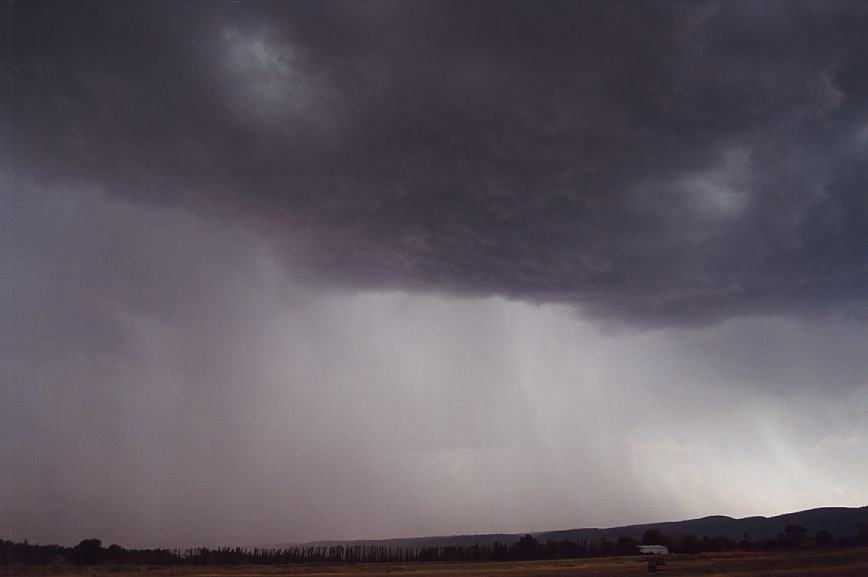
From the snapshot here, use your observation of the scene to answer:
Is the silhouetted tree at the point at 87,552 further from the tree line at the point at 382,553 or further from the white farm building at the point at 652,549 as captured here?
the white farm building at the point at 652,549

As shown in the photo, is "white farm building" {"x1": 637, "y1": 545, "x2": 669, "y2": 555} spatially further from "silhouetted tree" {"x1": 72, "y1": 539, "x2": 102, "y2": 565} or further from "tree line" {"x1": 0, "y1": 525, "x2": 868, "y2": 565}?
"silhouetted tree" {"x1": 72, "y1": 539, "x2": 102, "y2": 565}

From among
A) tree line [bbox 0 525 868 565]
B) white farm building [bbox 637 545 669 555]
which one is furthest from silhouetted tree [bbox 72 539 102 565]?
white farm building [bbox 637 545 669 555]

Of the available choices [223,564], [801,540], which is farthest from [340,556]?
[801,540]

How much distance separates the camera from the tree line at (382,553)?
217 ft

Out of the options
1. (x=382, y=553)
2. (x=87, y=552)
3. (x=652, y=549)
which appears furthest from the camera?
(x=652, y=549)

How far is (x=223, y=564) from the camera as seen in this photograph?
235 feet

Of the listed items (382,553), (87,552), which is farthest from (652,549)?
(87,552)

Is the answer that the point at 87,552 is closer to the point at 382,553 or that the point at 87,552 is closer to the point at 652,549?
the point at 382,553

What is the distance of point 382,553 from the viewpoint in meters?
91.2

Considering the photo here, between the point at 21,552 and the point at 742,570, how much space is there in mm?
71466

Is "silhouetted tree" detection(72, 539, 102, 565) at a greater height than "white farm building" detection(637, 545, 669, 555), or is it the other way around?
"silhouetted tree" detection(72, 539, 102, 565)

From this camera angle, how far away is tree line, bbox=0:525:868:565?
66.1m

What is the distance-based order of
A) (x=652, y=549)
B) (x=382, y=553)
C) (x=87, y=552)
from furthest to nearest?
(x=652, y=549), (x=382, y=553), (x=87, y=552)

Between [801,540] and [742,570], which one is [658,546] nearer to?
[801,540]
